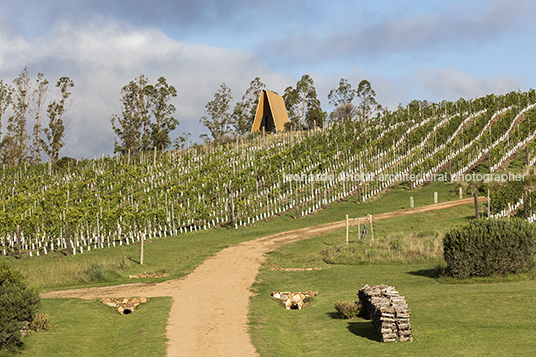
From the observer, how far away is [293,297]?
60.9 ft

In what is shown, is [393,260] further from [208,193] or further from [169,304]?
[208,193]

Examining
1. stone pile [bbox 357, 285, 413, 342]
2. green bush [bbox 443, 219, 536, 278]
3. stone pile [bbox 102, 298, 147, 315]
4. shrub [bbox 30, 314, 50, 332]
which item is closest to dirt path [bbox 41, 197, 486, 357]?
stone pile [bbox 102, 298, 147, 315]

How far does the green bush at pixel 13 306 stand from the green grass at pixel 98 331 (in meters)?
0.50

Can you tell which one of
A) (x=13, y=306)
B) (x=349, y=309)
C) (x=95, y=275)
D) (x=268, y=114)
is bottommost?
(x=95, y=275)

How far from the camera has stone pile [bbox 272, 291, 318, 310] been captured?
18.1 metres

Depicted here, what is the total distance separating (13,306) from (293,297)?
9734 mm

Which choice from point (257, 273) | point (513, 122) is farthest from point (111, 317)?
point (513, 122)

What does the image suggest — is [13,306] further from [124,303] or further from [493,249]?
[493,249]

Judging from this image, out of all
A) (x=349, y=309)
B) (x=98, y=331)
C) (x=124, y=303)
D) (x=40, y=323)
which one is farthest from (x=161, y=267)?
(x=349, y=309)

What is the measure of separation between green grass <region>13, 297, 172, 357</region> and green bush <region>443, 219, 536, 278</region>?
11.7 meters

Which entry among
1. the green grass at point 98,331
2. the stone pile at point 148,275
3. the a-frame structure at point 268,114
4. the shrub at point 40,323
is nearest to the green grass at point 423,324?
the green grass at point 98,331

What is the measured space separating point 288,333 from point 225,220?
95.2ft

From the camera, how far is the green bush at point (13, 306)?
12070mm

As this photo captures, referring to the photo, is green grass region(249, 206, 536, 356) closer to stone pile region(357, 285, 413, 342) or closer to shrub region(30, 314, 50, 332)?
stone pile region(357, 285, 413, 342)
